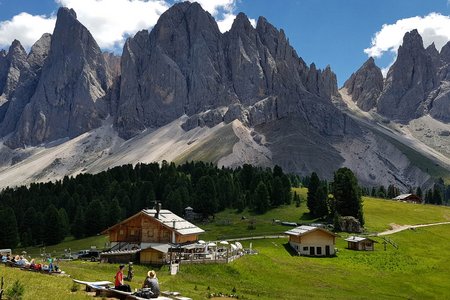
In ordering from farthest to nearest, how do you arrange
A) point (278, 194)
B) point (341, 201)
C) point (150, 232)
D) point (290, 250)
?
point (278, 194), point (341, 201), point (290, 250), point (150, 232)

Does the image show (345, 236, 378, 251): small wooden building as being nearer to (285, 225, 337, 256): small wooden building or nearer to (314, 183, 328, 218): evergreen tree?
(285, 225, 337, 256): small wooden building

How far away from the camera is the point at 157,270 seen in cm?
5316

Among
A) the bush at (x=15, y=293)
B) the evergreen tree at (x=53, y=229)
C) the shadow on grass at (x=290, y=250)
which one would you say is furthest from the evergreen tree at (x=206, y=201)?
the bush at (x=15, y=293)

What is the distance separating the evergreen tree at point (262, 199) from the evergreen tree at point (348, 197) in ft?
59.8

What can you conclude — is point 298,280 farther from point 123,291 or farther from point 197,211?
point 197,211

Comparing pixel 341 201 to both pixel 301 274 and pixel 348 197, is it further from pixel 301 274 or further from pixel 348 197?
pixel 301 274

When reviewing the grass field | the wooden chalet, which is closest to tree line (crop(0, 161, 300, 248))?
the grass field

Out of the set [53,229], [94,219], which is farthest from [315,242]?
[53,229]

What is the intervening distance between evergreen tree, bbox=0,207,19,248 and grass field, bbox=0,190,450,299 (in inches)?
446

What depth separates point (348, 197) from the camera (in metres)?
108

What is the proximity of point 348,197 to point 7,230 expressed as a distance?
241 feet

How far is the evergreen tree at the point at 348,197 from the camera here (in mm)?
106312

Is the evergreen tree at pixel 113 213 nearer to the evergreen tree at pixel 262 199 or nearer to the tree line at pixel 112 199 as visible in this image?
the tree line at pixel 112 199

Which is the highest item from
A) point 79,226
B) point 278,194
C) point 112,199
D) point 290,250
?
point 278,194
